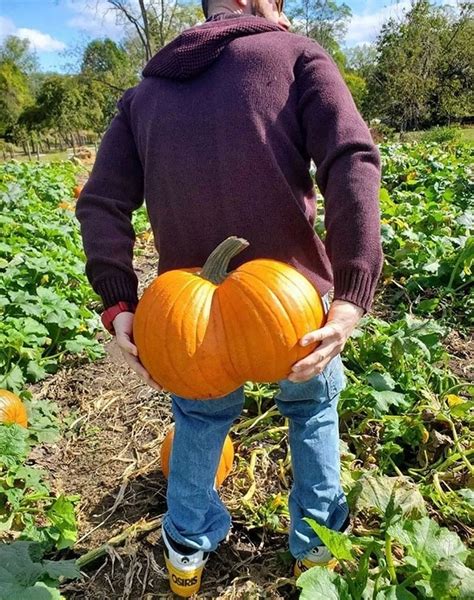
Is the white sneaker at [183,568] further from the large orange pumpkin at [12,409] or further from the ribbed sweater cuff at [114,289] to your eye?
the large orange pumpkin at [12,409]

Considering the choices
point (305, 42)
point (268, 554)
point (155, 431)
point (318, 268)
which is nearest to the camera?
point (305, 42)

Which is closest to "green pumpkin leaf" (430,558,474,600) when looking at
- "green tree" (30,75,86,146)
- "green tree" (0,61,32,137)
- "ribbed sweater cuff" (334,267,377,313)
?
"ribbed sweater cuff" (334,267,377,313)

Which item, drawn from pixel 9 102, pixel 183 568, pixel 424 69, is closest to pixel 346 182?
pixel 183 568

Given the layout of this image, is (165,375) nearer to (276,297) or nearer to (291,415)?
(276,297)

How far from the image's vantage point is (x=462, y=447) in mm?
2604

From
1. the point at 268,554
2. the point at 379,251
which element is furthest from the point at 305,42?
the point at 268,554

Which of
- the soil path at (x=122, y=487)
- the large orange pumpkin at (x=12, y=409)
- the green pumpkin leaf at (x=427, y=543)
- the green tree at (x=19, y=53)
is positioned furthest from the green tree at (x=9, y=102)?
the green pumpkin leaf at (x=427, y=543)

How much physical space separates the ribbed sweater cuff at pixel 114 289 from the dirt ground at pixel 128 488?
1050mm

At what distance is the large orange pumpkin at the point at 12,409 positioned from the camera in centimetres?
279

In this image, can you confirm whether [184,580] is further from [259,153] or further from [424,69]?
[424,69]

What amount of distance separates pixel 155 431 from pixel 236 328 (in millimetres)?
1680

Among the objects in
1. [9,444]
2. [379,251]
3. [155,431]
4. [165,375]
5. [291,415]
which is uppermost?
[379,251]

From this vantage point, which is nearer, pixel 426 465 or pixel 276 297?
pixel 276 297

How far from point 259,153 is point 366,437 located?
156cm
